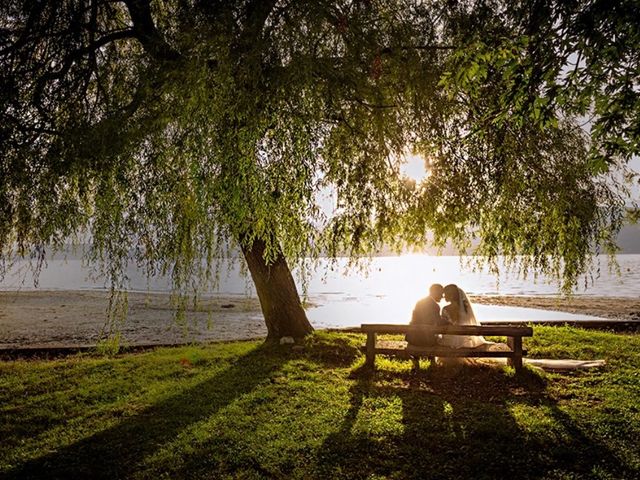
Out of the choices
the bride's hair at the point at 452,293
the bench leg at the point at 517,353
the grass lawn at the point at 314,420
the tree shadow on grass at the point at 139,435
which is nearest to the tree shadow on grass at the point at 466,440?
the grass lawn at the point at 314,420

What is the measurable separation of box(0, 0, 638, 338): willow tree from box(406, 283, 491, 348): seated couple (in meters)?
1.36

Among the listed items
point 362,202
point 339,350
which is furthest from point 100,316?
point 362,202

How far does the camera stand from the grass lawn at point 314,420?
523 centimetres

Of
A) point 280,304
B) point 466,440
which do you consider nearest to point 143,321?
point 280,304

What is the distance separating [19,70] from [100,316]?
25.3 m

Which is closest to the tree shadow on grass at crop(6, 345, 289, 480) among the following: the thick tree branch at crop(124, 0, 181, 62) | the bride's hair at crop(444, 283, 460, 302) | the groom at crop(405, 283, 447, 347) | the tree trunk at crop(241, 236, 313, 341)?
the tree trunk at crop(241, 236, 313, 341)

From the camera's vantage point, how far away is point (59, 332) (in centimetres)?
2222

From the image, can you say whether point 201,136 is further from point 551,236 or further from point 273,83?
point 551,236

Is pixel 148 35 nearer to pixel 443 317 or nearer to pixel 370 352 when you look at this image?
pixel 370 352

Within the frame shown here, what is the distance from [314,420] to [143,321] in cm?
2133

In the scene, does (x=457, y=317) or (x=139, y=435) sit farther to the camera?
(x=457, y=317)

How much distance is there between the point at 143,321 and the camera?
83.9 ft

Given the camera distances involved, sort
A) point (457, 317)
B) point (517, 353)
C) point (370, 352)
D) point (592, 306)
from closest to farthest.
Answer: point (517, 353), point (457, 317), point (370, 352), point (592, 306)

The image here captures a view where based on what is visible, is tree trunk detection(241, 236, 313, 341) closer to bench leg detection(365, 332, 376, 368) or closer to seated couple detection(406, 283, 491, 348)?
bench leg detection(365, 332, 376, 368)
